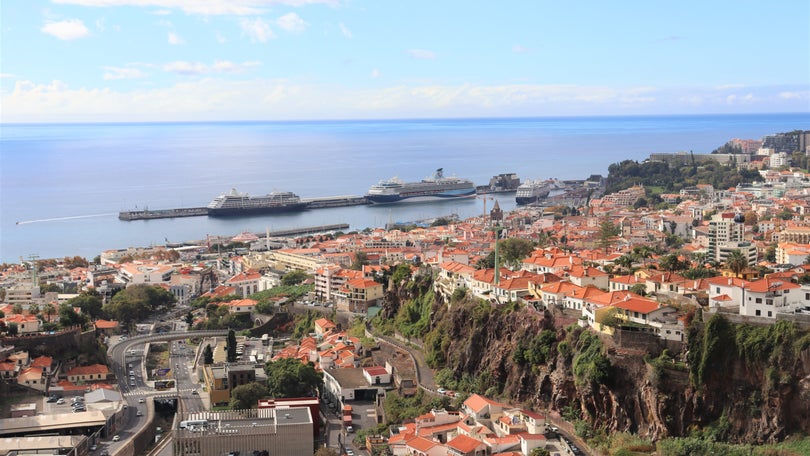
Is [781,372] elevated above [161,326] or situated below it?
above

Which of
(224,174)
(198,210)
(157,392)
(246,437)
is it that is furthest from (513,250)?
(224,174)

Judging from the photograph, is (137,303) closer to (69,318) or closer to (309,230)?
(69,318)

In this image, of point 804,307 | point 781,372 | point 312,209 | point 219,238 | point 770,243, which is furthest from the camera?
point 312,209

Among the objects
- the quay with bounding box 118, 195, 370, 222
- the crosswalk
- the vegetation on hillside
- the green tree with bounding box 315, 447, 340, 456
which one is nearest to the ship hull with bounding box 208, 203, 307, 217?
the quay with bounding box 118, 195, 370, 222

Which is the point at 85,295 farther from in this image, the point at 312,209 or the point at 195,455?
the point at 312,209

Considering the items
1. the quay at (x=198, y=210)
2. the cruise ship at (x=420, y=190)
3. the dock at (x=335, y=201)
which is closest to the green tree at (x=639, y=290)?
the quay at (x=198, y=210)

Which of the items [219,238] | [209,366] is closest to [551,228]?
[219,238]

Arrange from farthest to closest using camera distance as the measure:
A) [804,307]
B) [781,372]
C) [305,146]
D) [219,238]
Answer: [305,146] < [219,238] < [804,307] < [781,372]
